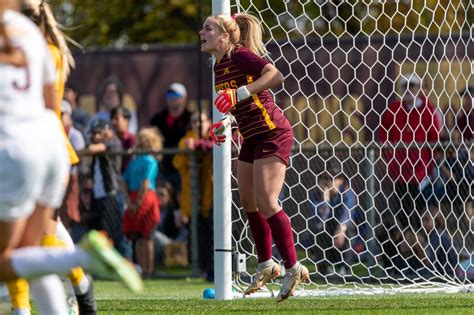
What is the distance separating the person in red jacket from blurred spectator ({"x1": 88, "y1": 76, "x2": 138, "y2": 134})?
5202 mm

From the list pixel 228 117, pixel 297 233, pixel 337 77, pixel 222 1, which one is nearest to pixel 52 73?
pixel 228 117

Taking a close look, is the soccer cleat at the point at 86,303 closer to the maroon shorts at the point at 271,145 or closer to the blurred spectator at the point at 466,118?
the maroon shorts at the point at 271,145

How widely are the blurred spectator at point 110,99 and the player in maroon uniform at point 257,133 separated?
711 centimetres

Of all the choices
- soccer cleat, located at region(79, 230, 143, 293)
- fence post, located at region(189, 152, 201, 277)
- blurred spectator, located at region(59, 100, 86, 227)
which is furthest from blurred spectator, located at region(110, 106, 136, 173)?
soccer cleat, located at region(79, 230, 143, 293)

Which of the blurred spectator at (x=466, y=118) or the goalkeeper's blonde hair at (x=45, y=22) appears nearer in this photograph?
→ the goalkeeper's blonde hair at (x=45, y=22)

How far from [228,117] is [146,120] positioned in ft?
28.9

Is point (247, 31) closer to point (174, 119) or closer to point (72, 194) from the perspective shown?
point (72, 194)

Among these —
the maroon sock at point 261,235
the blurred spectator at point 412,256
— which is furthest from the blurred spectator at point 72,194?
the maroon sock at point 261,235

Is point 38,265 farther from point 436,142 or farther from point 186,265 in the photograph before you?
point 186,265

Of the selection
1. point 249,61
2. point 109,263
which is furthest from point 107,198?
point 109,263

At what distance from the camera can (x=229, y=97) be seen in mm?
8586

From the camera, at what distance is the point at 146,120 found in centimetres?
1767

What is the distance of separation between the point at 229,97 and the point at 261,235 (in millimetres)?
1121

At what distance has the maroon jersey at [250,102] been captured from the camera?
8.81 metres
